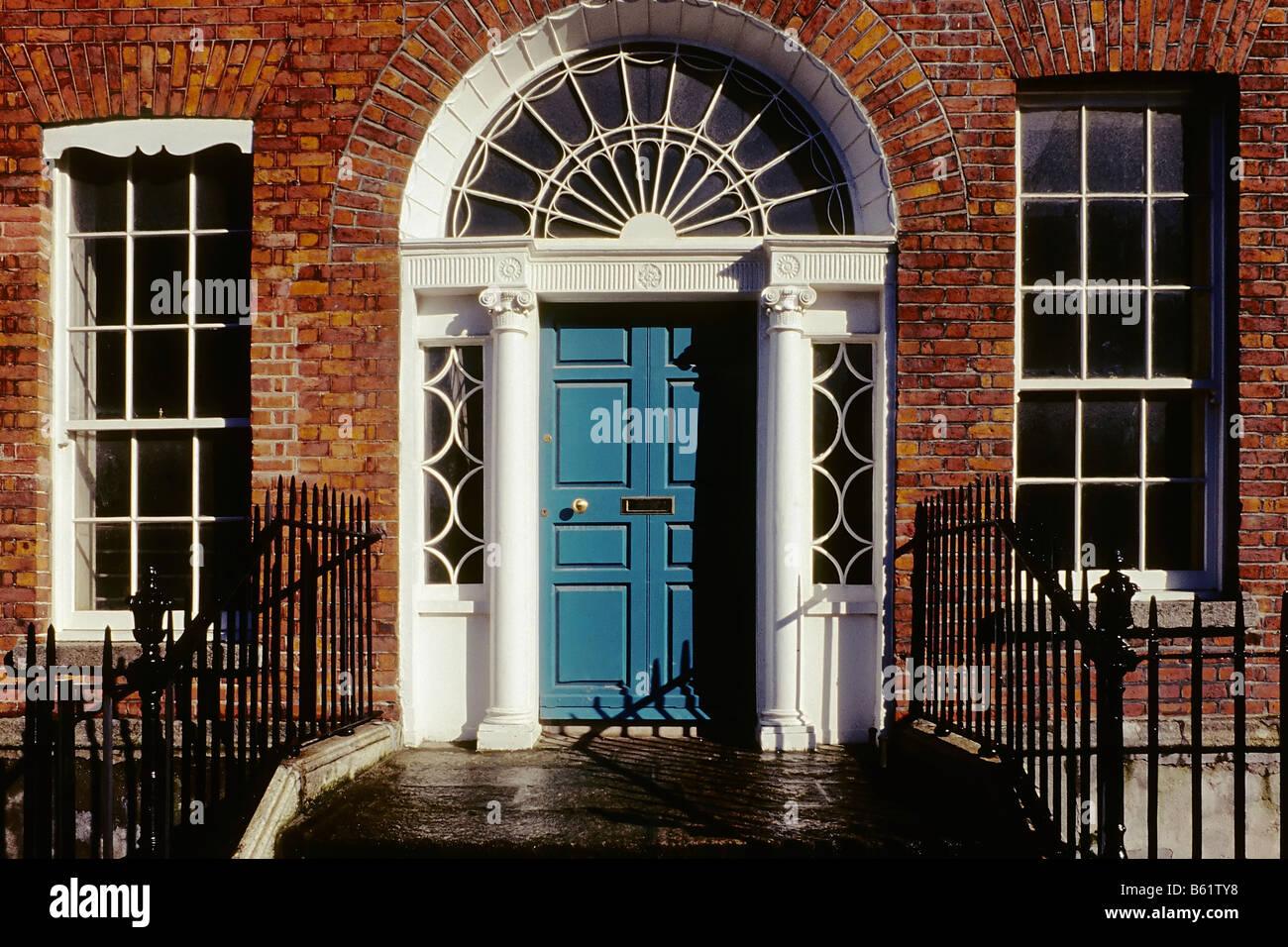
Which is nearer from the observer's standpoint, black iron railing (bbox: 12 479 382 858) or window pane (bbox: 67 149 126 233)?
black iron railing (bbox: 12 479 382 858)

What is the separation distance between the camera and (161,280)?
18.4 ft

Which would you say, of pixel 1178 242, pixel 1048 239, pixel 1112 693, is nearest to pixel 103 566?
pixel 1112 693

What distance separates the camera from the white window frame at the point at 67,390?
215 inches

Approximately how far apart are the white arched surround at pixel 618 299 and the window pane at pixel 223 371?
0.98m

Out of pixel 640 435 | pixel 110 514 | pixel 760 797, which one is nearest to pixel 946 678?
pixel 760 797

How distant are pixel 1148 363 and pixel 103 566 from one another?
588cm

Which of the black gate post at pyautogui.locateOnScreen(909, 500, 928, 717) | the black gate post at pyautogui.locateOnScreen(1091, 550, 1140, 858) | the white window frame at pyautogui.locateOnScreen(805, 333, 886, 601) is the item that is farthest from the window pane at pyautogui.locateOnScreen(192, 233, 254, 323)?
the black gate post at pyautogui.locateOnScreen(1091, 550, 1140, 858)

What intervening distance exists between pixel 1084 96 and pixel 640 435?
3031mm

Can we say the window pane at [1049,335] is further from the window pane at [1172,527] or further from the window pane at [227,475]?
the window pane at [227,475]

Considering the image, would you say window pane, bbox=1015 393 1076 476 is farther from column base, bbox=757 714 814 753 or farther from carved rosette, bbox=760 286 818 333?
column base, bbox=757 714 814 753

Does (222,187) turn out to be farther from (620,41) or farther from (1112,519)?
(1112,519)

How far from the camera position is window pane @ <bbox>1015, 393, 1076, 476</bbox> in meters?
5.43

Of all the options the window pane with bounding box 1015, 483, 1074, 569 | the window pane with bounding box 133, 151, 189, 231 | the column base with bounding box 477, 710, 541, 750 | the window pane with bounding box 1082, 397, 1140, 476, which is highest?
the window pane with bounding box 133, 151, 189, 231

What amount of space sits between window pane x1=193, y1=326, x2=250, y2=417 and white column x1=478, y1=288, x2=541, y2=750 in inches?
56.3
